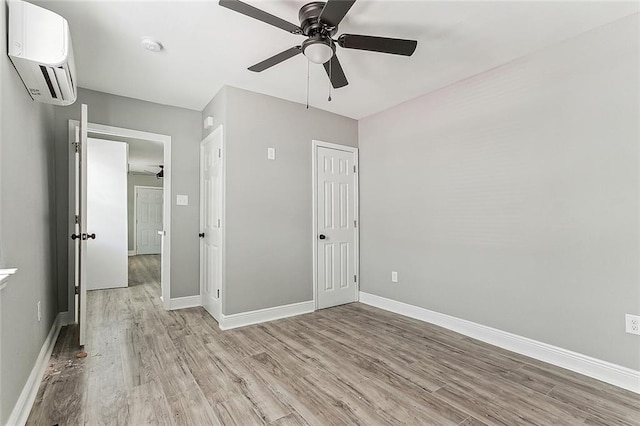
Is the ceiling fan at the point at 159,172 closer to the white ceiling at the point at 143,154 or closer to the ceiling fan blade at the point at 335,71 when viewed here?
the white ceiling at the point at 143,154

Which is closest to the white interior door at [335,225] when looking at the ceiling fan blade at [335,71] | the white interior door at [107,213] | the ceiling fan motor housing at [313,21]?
the ceiling fan blade at [335,71]

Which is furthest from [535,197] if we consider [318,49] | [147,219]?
[147,219]

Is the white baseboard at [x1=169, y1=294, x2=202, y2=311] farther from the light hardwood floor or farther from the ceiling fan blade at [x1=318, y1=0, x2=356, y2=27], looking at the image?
the ceiling fan blade at [x1=318, y1=0, x2=356, y2=27]

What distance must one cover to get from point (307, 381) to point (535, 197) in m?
2.38

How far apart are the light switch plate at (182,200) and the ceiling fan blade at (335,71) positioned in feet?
8.31

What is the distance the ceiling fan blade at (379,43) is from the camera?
6.26ft

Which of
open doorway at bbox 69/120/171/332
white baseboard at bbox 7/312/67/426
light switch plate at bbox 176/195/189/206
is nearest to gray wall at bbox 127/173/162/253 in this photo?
open doorway at bbox 69/120/171/332

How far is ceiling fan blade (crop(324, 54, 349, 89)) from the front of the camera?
2187 mm

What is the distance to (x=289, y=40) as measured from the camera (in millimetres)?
2404

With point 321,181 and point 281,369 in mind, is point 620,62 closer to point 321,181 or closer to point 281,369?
point 321,181

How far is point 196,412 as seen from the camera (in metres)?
1.79

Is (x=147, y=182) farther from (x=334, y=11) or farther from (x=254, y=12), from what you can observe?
(x=334, y=11)

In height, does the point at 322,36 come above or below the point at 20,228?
above

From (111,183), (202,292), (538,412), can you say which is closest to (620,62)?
(538,412)
